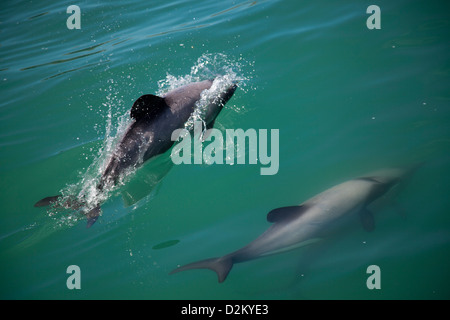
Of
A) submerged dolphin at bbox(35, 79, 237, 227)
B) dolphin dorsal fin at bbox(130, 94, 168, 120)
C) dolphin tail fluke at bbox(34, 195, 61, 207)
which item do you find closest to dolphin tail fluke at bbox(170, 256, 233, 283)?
submerged dolphin at bbox(35, 79, 237, 227)

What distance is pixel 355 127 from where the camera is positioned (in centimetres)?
579

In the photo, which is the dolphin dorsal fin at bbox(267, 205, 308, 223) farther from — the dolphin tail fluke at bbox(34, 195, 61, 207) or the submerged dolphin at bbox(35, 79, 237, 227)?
the dolphin tail fluke at bbox(34, 195, 61, 207)

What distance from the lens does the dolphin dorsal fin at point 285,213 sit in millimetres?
4528

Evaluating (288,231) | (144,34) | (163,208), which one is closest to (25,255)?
(163,208)

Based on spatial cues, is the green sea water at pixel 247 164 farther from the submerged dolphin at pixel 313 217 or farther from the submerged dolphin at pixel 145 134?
the submerged dolphin at pixel 145 134

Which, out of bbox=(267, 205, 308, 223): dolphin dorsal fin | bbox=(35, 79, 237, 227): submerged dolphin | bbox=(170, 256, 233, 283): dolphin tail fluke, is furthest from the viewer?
bbox=(35, 79, 237, 227): submerged dolphin

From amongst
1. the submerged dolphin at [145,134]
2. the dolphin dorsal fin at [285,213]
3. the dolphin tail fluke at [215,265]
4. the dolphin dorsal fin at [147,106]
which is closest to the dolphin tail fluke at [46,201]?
the submerged dolphin at [145,134]

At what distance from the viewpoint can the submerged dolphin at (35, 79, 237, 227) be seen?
5.25 m

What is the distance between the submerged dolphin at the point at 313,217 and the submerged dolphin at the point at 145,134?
1.91 meters

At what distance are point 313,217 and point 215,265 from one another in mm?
1543

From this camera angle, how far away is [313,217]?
4742 mm

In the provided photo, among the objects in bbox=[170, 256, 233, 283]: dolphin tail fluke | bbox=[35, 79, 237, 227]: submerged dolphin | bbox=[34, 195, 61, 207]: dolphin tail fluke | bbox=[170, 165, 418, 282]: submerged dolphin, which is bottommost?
bbox=[170, 256, 233, 283]: dolphin tail fluke

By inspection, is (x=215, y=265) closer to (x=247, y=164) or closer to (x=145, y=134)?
(x=247, y=164)
